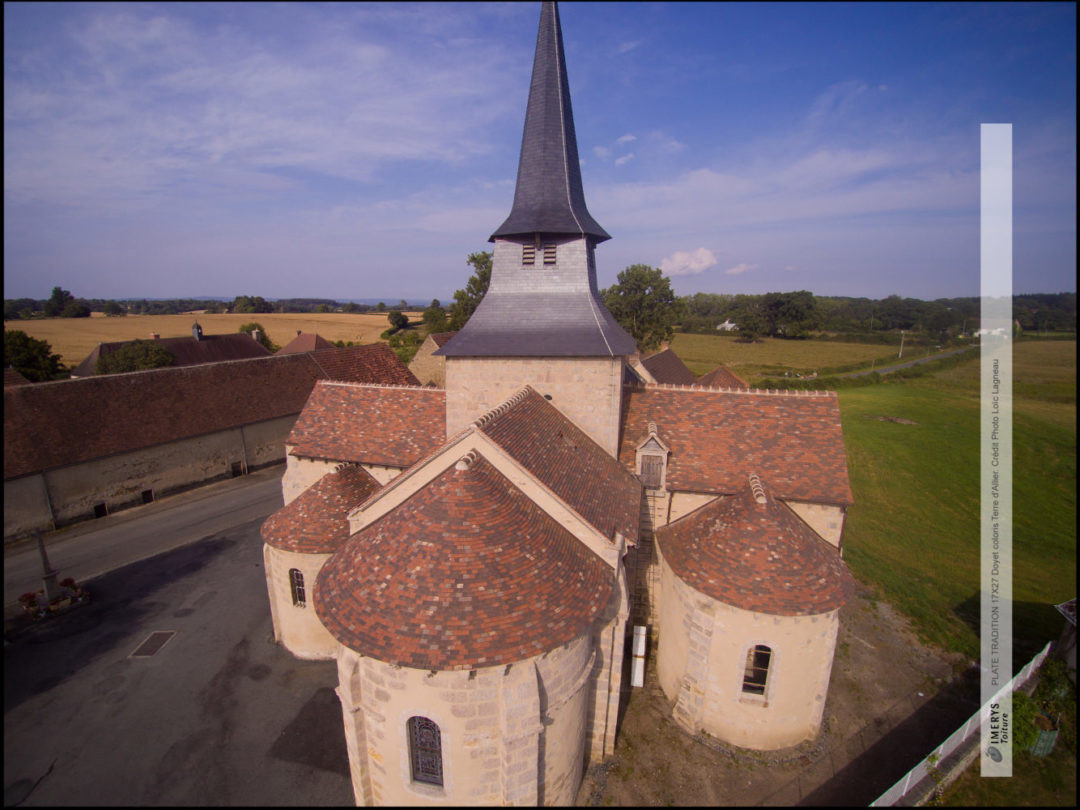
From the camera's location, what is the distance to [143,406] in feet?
94.0

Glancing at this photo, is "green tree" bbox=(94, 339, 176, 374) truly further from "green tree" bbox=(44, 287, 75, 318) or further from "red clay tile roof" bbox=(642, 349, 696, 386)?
"green tree" bbox=(44, 287, 75, 318)

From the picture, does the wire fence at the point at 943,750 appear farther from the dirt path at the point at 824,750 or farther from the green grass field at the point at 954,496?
the green grass field at the point at 954,496

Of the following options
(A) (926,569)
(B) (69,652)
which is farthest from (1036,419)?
(B) (69,652)

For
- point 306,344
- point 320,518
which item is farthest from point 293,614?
point 306,344

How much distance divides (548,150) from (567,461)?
10.6m

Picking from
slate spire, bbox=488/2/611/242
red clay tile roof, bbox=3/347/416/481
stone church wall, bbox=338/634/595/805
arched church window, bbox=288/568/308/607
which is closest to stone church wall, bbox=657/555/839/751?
stone church wall, bbox=338/634/595/805

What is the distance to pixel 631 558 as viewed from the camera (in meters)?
14.5

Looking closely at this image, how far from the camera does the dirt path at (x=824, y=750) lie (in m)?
11.8

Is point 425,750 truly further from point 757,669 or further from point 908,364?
point 908,364

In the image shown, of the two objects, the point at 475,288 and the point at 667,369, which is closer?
the point at 667,369

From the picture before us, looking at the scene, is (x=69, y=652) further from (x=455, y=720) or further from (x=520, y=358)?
(x=520, y=358)

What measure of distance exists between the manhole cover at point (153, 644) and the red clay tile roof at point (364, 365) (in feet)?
66.4

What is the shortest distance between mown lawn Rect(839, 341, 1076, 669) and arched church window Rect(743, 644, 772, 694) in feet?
30.7

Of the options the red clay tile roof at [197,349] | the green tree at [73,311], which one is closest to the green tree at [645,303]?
the red clay tile roof at [197,349]
